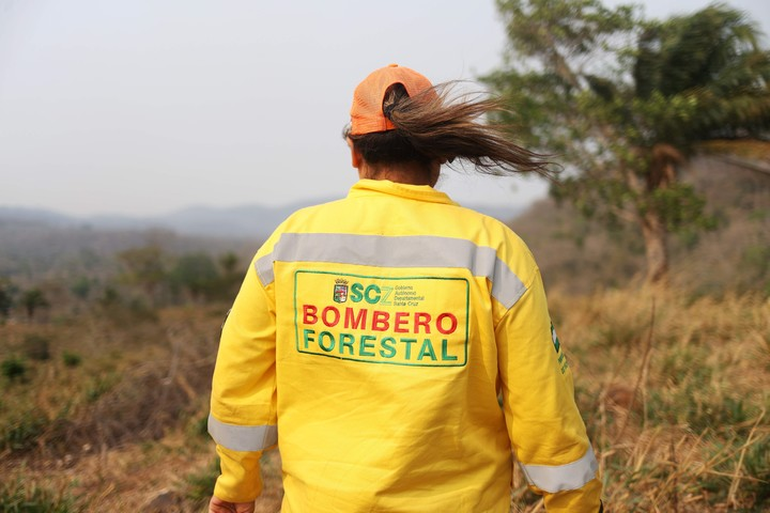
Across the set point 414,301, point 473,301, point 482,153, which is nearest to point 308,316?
point 414,301

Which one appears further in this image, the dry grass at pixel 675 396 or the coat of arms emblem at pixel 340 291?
the dry grass at pixel 675 396

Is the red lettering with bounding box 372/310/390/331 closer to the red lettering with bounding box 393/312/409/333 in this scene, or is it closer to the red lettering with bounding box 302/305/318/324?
the red lettering with bounding box 393/312/409/333

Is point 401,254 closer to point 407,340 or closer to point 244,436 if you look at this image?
point 407,340

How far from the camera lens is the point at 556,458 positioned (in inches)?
46.1

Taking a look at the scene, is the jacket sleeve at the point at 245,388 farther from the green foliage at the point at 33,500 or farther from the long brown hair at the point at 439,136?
the green foliage at the point at 33,500

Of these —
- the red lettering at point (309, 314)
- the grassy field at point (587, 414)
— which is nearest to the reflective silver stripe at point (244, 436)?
the red lettering at point (309, 314)

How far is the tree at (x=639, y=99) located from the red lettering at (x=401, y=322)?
22.9 feet

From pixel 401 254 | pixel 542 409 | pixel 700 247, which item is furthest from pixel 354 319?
pixel 700 247

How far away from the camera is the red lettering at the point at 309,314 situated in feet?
3.92

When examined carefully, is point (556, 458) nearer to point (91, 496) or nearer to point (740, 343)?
point (91, 496)

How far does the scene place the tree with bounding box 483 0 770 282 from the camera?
25.9 ft

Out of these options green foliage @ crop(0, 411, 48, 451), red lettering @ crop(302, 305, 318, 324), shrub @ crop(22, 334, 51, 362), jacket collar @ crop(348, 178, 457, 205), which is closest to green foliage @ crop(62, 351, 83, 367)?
shrub @ crop(22, 334, 51, 362)

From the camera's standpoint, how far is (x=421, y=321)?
111 centimetres

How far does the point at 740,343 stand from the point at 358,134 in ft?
17.8
